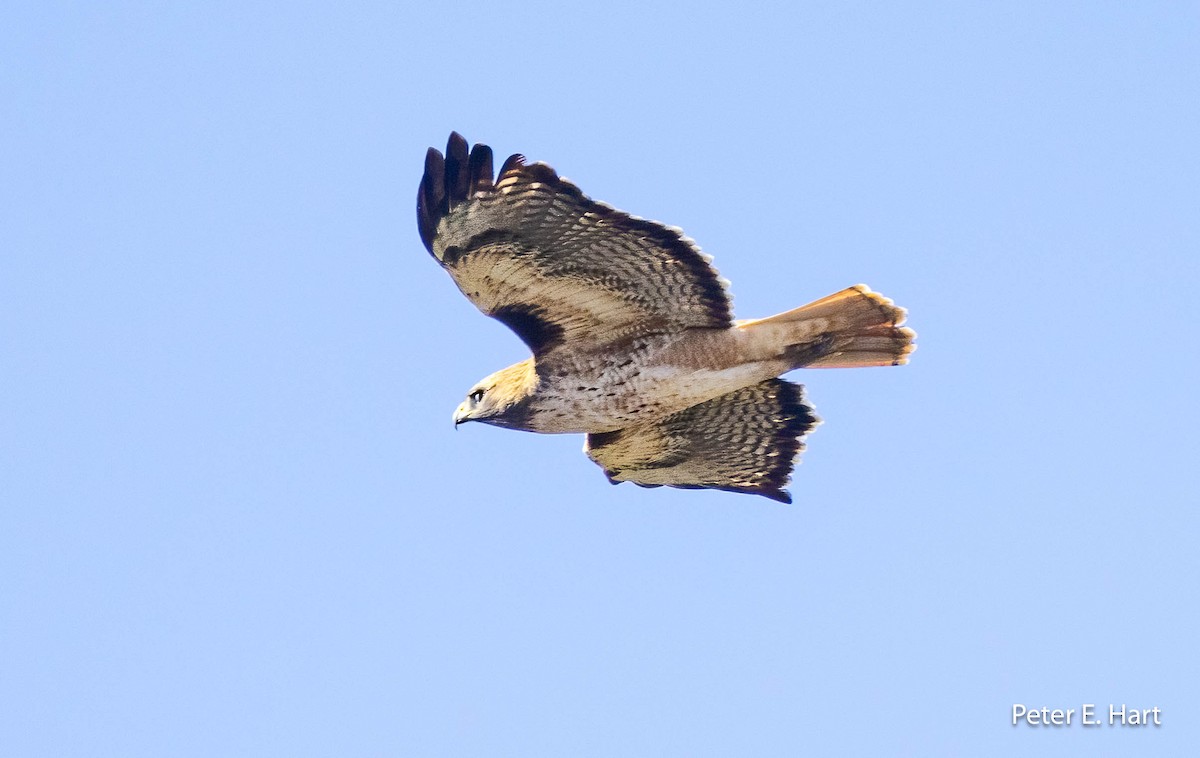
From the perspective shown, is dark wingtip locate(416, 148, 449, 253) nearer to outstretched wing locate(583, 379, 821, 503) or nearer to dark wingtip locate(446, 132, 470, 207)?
dark wingtip locate(446, 132, 470, 207)

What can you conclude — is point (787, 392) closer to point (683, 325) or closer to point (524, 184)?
point (683, 325)

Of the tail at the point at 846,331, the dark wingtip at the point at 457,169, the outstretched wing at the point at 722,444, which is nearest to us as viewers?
the dark wingtip at the point at 457,169

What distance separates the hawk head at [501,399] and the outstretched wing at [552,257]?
18 cm

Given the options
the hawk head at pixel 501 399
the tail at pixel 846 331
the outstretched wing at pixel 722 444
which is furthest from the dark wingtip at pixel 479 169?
the outstretched wing at pixel 722 444

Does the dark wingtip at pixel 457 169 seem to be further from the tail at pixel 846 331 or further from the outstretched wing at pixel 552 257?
the tail at pixel 846 331

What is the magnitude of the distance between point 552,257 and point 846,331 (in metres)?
1.73

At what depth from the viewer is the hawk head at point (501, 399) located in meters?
8.40

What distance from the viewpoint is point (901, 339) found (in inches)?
332

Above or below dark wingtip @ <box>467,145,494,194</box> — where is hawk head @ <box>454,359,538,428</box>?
below

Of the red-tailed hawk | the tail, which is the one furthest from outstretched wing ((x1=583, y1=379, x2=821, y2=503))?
the tail

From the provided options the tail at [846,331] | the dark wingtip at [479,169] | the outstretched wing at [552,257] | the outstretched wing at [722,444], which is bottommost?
the outstretched wing at [722,444]

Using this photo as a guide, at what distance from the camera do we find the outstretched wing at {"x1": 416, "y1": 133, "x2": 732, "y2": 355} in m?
7.56

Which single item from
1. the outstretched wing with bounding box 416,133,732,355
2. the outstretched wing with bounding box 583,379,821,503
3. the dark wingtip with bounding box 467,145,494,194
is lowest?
the outstretched wing with bounding box 583,379,821,503

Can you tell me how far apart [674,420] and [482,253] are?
6.58 feet
